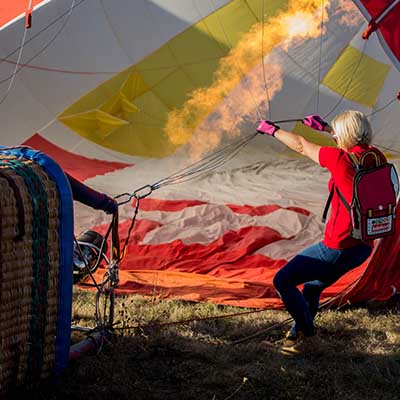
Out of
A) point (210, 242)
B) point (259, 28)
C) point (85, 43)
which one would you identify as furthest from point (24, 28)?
point (210, 242)

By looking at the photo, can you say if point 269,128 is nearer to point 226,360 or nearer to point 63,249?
point 226,360

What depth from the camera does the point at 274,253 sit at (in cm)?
438

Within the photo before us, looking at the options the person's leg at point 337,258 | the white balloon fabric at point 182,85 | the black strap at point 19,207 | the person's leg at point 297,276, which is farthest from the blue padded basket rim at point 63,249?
the white balloon fabric at point 182,85

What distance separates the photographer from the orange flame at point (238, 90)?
5.43 metres

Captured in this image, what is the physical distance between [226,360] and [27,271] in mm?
1029

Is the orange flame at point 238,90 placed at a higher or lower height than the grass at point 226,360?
higher

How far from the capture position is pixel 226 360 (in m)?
2.80

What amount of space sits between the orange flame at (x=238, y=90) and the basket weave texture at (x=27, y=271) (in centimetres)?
327

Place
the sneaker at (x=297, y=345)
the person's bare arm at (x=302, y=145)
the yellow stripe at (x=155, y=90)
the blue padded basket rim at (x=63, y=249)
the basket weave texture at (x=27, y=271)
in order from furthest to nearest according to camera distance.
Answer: the yellow stripe at (x=155, y=90) → the sneaker at (x=297, y=345) → the person's bare arm at (x=302, y=145) → the blue padded basket rim at (x=63, y=249) → the basket weave texture at (x=27, y=271)

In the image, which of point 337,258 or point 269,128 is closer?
point 337,258

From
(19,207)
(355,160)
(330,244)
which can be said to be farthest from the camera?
(330,244)

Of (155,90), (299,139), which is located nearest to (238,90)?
(155,90)

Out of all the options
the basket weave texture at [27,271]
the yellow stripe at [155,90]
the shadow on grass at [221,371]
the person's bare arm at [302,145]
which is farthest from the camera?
the yellow stripe at [155,90]

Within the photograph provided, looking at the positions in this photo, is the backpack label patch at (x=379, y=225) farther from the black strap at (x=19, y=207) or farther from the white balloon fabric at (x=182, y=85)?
the white balloon fabric at (x=182, y=85)
